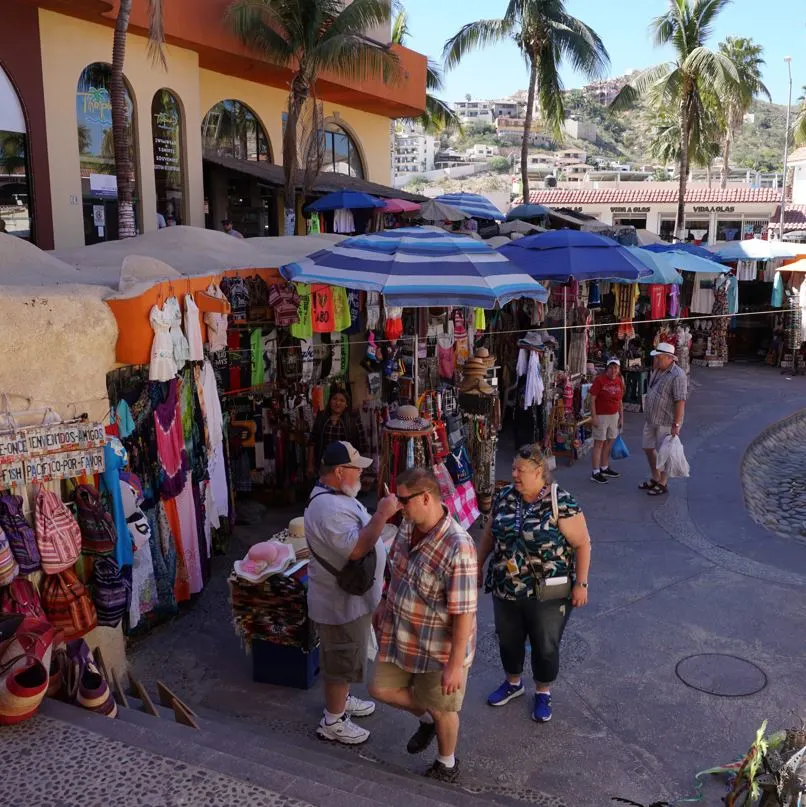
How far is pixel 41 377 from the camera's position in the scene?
459 centimetres

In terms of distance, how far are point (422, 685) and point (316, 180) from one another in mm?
16614

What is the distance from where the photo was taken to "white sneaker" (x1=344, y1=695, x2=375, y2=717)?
16.3ft

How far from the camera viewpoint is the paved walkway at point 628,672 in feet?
14.9

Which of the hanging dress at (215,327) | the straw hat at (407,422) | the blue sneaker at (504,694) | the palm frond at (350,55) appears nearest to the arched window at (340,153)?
the palm frond at (350,55)

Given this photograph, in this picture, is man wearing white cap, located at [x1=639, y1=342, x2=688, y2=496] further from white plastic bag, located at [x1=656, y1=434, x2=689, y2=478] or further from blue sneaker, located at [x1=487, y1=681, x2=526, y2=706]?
blue sneaker, located at [x1=487, y1=681, x2=526, y2=706]

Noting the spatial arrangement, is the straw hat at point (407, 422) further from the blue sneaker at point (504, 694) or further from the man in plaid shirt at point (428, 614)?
the man in plaid shirt at point (428, 614)

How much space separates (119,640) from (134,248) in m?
3.75

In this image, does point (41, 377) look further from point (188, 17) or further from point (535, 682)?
point (188, 17)

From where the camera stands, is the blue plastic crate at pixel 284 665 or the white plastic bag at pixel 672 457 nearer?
the blue plastic crate at pixel 284 665

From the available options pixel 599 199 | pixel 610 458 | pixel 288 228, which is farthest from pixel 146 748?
pixel 599 199

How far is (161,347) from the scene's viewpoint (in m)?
5.43

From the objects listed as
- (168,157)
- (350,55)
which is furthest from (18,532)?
(350,55)

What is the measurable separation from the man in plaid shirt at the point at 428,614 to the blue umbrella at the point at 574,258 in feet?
22.5

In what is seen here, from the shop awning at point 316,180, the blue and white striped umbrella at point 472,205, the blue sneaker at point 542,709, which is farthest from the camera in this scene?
the blue and white striped umbrella at point 472,205
